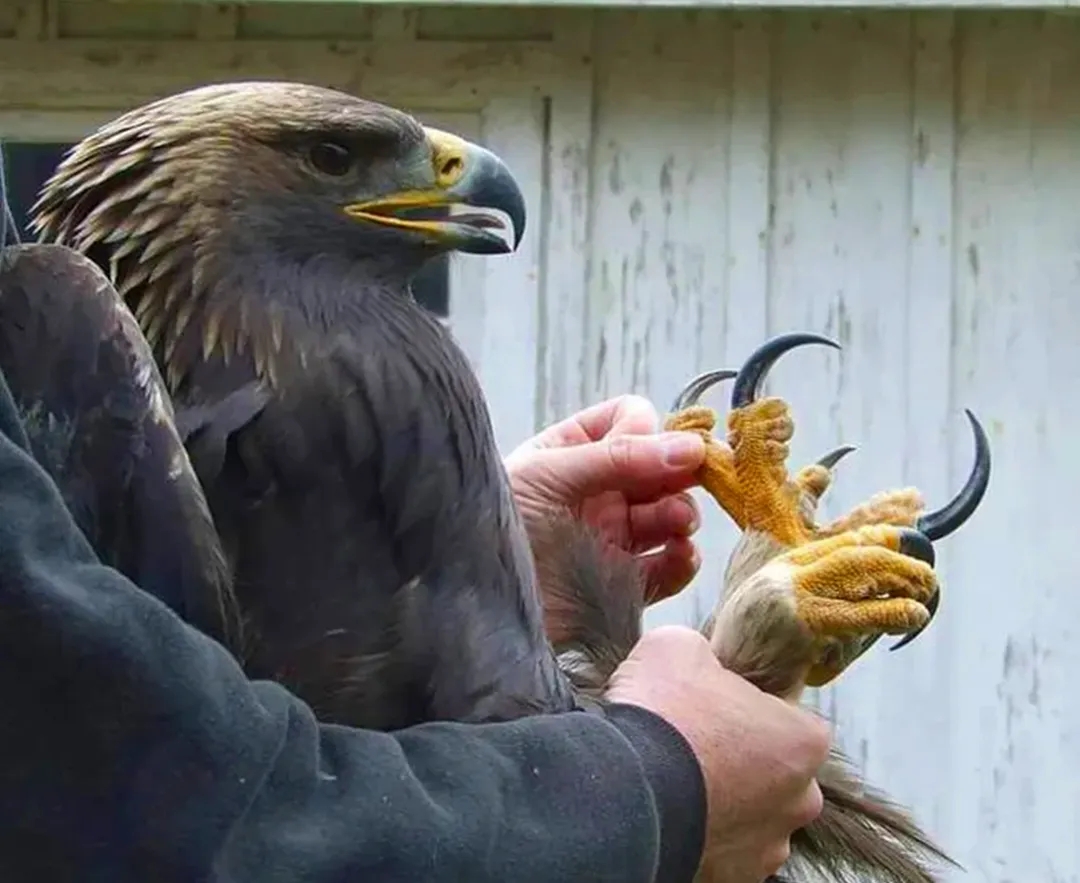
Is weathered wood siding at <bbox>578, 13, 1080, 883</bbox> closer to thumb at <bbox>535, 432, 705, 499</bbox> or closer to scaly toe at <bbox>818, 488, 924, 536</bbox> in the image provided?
thumb at <bbox>535, 432, 705, 499</bbox>

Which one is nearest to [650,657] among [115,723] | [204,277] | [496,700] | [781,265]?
[496,700]

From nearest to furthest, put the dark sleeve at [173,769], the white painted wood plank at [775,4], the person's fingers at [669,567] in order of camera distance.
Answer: the dark sleeve at [173,769], the person's fingers at [669,567], the white painted wood plank at [775,4]

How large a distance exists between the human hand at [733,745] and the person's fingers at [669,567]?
648 mm

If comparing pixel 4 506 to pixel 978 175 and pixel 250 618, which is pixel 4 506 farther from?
pixel 978 175

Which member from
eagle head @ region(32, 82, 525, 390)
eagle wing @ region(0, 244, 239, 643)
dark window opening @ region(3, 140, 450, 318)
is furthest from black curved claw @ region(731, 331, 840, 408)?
dark window opening @ region(3, 140, 450, 318)

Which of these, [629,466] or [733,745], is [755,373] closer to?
[629,466]

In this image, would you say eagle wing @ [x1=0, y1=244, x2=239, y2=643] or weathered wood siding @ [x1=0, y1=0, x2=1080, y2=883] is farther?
weathered wood siding @ [x1=0, y1=0, x2=1080, y2=883]

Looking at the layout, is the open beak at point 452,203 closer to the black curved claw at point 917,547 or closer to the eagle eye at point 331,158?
the eagle eye at point 331,158

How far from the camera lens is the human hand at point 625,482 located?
2445 millimetres

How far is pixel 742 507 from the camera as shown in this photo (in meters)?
2.39

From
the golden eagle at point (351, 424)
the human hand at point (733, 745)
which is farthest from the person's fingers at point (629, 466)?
the human hand at point (733, 745)

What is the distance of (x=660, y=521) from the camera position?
263cm

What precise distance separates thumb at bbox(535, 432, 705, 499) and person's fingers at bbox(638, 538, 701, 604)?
14 centimetres

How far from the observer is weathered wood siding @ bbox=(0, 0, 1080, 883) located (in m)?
3.90
